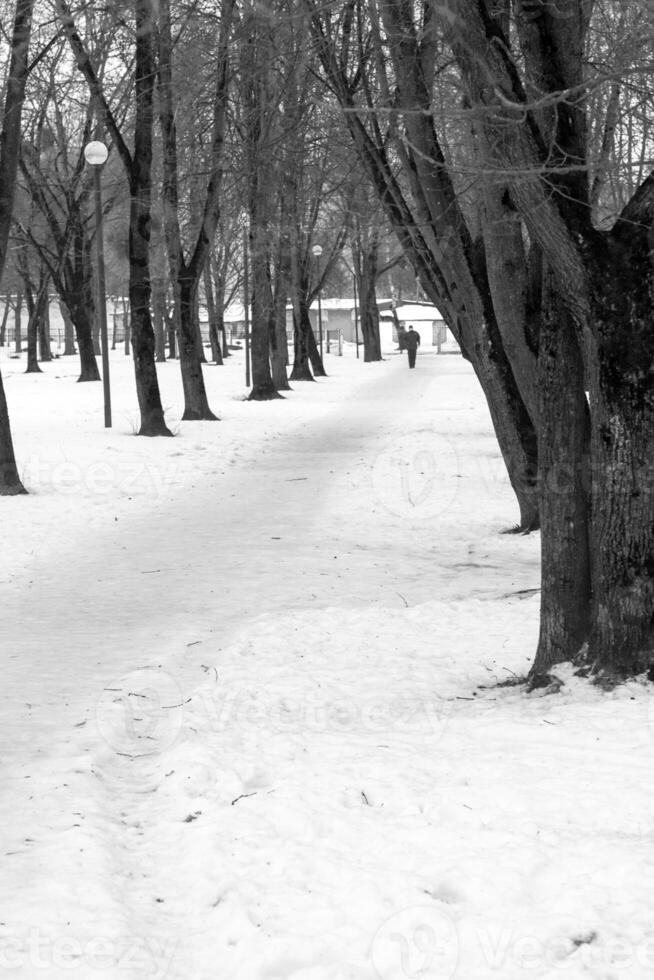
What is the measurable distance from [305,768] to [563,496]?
6.34 feet

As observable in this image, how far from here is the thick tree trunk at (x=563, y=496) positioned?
5340mm

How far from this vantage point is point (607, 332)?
4.90m

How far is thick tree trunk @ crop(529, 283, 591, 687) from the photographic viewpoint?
17.5ft

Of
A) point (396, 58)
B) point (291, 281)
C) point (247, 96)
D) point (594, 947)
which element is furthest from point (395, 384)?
point (594, 947)

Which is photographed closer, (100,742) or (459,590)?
(100,742)

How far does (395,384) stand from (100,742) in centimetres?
2914

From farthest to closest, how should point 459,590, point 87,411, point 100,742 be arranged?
point 87,411
point 459,590
point 100,742

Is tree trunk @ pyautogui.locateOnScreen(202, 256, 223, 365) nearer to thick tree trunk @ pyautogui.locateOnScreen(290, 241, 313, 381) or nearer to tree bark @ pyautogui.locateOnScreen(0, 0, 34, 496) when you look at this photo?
thick tree trunk @ pyautogui.locateOnScreen(290, 241, 313, 381)

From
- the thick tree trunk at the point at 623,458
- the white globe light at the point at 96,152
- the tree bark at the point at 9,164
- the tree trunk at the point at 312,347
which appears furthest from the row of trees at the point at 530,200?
the tree trunk at the point at 312,347

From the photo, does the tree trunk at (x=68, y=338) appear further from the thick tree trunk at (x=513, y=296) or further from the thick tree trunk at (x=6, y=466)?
the thick tree trunk at (x=513, y=296)

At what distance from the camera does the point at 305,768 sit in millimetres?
4410

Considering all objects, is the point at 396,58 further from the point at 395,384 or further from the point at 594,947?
the point at 395,384

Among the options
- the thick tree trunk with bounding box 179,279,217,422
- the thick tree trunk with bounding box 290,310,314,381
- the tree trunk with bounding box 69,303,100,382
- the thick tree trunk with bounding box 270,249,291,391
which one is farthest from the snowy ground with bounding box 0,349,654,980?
the thick tree trunk with bounding box 290,310,314,381

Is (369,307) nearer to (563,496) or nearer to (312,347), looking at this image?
(312,347)
